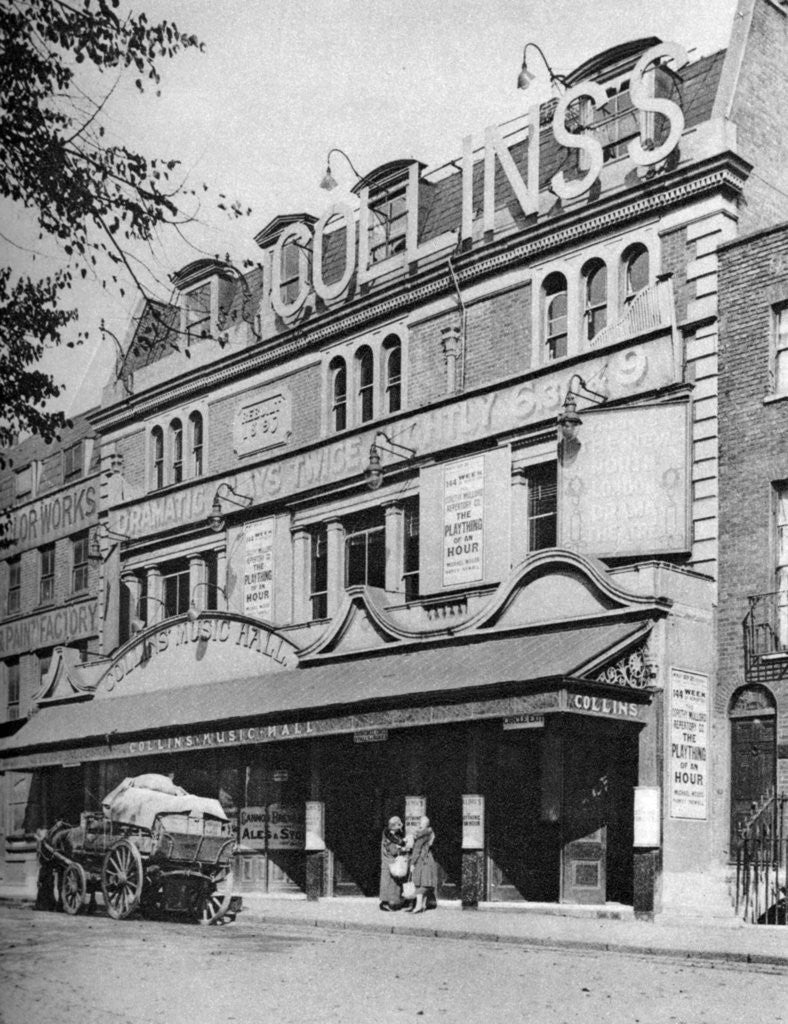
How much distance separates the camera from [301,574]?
88.5 ft

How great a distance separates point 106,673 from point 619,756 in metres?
11.2

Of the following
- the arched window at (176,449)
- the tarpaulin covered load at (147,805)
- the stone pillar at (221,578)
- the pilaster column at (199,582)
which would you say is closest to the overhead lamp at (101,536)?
the arched window at (176,449)

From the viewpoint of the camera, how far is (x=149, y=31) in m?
12.5

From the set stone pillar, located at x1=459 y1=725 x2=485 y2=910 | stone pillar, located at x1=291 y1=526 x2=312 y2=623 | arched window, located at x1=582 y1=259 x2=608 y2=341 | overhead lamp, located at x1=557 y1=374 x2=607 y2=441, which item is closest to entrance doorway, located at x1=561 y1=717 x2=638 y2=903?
stone pillar, located at x1=459 y1=725 x2=485 y2=910

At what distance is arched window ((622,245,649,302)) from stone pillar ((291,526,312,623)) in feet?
25.8

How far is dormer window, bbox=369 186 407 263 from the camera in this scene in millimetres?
26219

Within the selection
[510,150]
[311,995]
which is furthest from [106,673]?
[311,995]

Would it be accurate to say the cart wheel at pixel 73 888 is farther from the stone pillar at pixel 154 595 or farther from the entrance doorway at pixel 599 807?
the stone pillar at pixel 154 595

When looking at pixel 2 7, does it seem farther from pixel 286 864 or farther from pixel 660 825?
pixel 286 864

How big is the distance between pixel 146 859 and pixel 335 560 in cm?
806

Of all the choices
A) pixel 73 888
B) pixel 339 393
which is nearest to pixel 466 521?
pixel 339 393

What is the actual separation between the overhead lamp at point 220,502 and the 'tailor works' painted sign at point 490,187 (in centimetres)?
336

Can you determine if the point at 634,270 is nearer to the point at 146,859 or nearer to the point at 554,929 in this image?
the point at 554,929

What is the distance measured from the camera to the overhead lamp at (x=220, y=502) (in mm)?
27922
